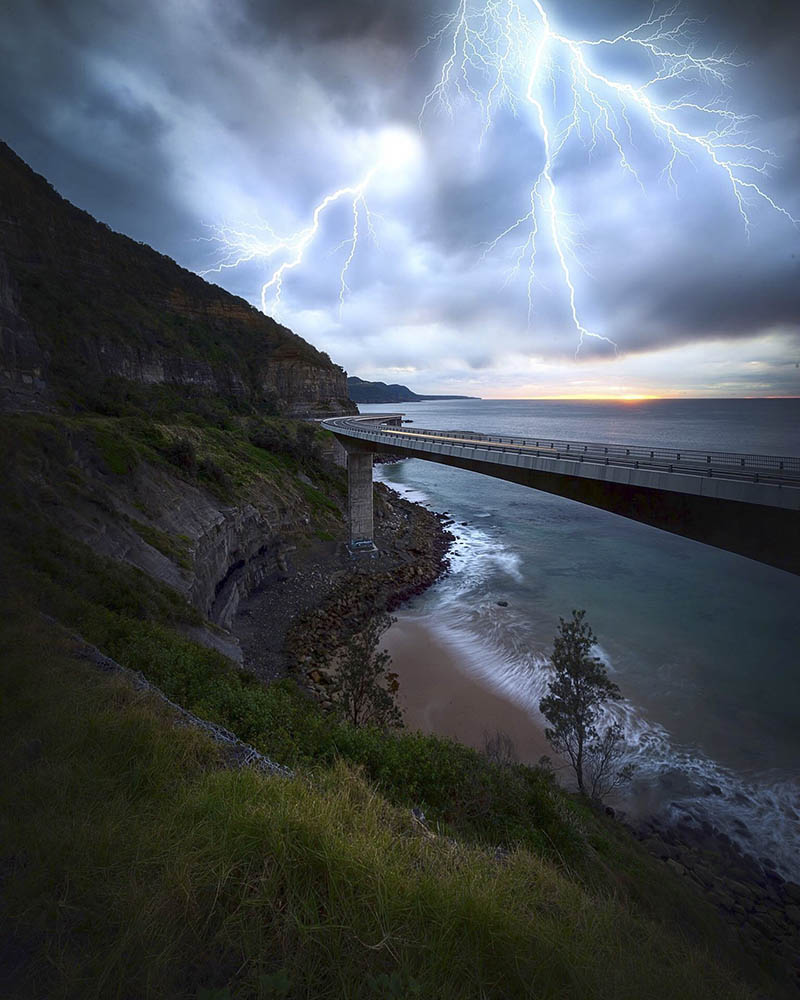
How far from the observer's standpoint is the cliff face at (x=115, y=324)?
29812mm

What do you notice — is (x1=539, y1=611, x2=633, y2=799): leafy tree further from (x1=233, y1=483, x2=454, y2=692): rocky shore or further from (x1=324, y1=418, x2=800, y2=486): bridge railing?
(x1=233, y1=483, x2=454, y2=692): rocky shore

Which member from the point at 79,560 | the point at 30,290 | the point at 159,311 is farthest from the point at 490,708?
the point at 159,311

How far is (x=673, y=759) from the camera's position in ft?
52.9

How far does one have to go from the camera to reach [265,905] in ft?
8.77

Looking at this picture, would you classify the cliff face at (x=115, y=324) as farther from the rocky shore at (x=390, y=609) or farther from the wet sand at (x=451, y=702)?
the wet sand at (x=451, y=702)

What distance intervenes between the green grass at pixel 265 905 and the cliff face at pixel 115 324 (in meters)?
24.8

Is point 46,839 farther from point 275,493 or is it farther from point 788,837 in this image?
point 275,493

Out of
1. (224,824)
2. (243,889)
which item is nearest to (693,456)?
(224,824)

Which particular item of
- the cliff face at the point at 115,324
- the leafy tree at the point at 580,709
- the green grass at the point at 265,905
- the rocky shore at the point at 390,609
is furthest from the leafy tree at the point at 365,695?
the cliff face at the point at 115,324

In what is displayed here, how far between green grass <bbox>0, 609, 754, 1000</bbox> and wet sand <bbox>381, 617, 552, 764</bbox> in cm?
1292

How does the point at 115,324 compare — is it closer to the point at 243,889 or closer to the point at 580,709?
the point at 580,709

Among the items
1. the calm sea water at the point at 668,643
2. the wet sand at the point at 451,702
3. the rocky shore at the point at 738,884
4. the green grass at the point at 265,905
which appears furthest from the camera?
the wet sand at the point at 451,702

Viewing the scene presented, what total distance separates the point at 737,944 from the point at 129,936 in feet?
41.0

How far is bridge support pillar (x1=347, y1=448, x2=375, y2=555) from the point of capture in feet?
115
